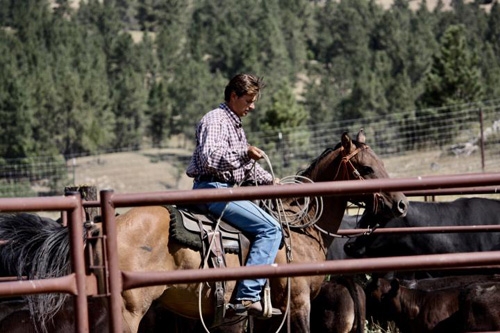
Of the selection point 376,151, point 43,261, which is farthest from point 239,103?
point 376,151

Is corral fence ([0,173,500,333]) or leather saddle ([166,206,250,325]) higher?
corral fence ([0,173,500,333])

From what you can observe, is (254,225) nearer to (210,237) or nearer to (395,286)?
(210,237)

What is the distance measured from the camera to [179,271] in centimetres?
394

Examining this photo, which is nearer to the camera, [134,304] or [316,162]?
[134,304]

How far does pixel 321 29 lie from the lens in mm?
76812

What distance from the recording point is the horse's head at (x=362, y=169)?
685 centimetres

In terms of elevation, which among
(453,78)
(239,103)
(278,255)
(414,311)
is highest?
(453,78)

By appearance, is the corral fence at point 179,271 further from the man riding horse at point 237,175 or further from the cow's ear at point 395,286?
the cow's ear at point 395,286

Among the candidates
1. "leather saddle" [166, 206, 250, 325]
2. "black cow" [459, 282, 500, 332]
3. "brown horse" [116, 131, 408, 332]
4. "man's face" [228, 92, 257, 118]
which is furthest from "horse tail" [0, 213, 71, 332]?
"black cow" [459, 282, 500, 332]

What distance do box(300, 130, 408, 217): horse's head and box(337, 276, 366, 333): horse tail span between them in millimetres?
1069

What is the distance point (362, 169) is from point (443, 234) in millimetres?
4110

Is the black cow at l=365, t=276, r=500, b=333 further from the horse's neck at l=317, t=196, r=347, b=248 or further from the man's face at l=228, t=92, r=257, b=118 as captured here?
the man's face at l=228, t=92, r=257, b=118

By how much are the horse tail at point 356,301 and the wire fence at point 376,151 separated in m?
13.2

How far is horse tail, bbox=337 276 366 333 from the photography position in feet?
25.0
